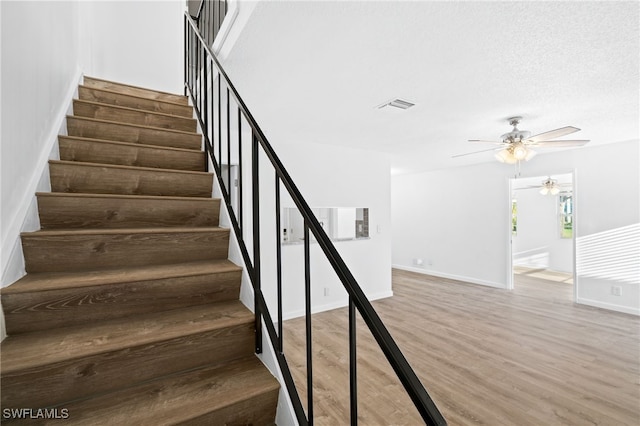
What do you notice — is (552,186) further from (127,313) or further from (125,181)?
(127,313)

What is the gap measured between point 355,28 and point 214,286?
5.22 feet

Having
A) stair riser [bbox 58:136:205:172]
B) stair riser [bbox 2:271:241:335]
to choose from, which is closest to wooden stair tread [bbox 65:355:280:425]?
stair riser [bbox 2:271:241:335]

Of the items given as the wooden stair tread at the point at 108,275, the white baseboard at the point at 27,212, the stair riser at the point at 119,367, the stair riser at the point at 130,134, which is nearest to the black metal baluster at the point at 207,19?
the stair riser at the point at 130,134

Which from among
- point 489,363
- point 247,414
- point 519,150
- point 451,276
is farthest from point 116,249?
point 451,276

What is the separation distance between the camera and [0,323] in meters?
1.12

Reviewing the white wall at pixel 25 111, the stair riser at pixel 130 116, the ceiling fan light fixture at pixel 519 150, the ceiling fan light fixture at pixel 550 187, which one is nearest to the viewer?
the white wall at pixel 25 111

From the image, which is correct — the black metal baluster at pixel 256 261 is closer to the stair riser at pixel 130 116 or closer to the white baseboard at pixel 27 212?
the white baseboard at pixel 27 212

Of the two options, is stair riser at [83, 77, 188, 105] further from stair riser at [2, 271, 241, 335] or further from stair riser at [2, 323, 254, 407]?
stair riser at [2, 323, 254, 407]

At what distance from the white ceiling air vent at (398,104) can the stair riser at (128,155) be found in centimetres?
170

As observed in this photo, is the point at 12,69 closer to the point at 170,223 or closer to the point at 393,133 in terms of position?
the point at 170,223

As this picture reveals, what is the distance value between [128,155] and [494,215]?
19.1ft

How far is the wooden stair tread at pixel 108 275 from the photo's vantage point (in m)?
1.21

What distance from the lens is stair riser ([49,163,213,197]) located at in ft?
5.78

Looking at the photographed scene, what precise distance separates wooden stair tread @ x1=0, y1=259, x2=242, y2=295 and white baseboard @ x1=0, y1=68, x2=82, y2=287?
6cm
